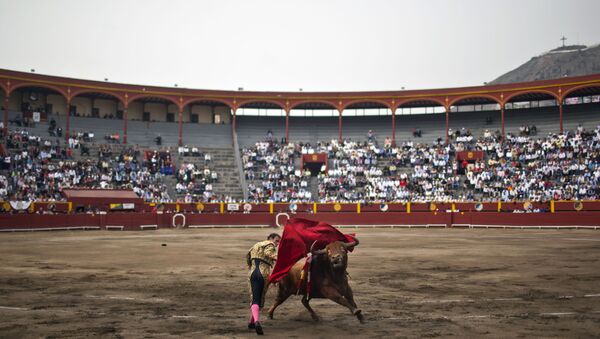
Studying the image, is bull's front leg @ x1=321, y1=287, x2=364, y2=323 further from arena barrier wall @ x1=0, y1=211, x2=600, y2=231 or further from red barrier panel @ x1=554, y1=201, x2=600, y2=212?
red barrier panel @ x1=554, y1=201, x2=600, y2=212

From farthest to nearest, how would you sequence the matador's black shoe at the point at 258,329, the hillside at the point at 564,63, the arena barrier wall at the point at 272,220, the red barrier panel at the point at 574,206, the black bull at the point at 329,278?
the hillside at the point at 564,63 → the red barrier panel at the point at 574,206 → the arena barrier wall at the point at 272,220 → the black bull at the point at 329,278 → the matador's black shoe at the point at 258,329

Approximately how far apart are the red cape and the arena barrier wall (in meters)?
28.2

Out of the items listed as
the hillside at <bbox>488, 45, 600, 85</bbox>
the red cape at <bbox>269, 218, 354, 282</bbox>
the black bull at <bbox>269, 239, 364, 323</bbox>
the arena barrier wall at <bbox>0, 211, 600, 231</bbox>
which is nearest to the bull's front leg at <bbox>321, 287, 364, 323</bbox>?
the black bull at <bbox>269, 239, 364, 323</bbox>

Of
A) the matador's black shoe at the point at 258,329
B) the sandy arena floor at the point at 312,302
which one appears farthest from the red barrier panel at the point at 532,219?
the matador's black shoe at the point at 258,329

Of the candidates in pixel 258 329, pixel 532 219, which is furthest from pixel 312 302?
pixel 532 219

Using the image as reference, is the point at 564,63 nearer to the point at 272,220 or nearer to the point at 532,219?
the point at 532,219

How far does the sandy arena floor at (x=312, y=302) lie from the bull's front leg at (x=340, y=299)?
17 cm

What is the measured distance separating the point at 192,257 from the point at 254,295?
33.4 feet

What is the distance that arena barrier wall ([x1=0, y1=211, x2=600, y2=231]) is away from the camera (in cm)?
3259

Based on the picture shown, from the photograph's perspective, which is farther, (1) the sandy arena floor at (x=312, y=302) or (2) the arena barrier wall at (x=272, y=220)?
(2) the arena barrier wall at (x=272, y=220)

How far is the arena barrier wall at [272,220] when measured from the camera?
32594 mm

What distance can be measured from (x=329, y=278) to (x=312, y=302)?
210cm

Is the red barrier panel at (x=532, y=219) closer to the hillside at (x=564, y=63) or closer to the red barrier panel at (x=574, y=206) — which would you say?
the red barrier panel at (x=574, y=206)

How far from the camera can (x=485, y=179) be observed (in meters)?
41.6
